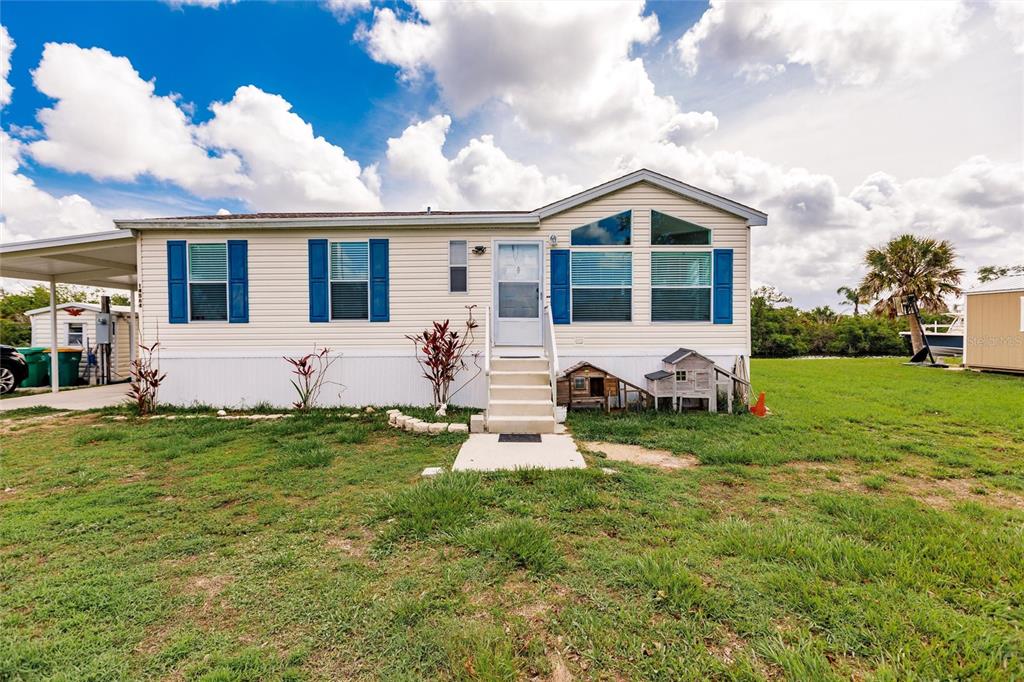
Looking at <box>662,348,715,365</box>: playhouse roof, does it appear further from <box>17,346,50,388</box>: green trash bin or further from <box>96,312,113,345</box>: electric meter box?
<box>17,346,50,388</box>: green trash bin

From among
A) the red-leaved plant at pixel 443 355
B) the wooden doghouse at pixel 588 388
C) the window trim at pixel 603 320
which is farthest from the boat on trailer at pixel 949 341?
the red-leaved plant at pixel 443 355

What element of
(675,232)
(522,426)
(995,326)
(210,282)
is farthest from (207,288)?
(995,326)

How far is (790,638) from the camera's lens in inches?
71.2

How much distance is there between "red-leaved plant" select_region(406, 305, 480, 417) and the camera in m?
6.95

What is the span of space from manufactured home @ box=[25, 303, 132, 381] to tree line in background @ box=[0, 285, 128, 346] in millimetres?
2735

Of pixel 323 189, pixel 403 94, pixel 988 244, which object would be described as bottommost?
pixel 988 244

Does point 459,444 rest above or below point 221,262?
below

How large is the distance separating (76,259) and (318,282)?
17.5ft

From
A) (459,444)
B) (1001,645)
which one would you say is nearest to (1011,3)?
(1001,645)

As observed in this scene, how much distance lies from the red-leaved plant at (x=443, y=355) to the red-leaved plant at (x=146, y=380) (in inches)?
177

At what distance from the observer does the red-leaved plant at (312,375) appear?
7.33 meters

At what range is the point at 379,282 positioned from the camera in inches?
291

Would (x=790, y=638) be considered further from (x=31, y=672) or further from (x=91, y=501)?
(x=91, y=501)

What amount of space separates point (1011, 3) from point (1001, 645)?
37.1ft
